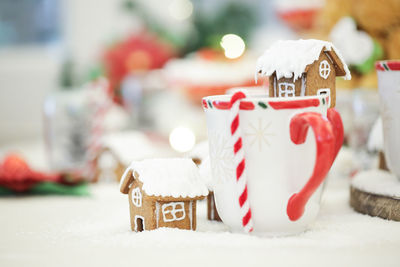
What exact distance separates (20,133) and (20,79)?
0.32 m

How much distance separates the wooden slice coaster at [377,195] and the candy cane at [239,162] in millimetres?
205

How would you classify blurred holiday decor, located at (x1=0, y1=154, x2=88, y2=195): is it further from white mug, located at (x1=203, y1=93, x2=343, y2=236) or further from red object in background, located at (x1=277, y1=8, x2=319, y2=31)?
red object in background, located at (x1=277, y1=8, x2=319, y2=31)

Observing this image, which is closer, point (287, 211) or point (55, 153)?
point (287, 211)

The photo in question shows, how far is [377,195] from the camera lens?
Result: 797 mm

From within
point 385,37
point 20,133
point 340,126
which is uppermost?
point 385,37

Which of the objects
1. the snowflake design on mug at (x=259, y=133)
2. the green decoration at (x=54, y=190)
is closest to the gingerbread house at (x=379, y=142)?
the snowflake design on mug at (x=259, y=133)

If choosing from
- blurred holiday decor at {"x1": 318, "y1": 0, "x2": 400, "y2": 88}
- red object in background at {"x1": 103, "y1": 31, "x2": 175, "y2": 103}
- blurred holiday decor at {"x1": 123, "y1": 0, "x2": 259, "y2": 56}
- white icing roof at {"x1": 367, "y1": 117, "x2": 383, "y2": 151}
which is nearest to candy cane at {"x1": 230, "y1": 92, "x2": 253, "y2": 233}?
white icing roof at {"x1": 367, "y1": 117, "x2": 383, "y2": 151}

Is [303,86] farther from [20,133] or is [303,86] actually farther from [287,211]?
[20,133]

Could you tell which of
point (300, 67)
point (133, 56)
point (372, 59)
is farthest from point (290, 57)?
point (133, 56)

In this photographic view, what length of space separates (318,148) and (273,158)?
57mm

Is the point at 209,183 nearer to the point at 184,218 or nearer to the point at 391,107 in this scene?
the point at 184,218

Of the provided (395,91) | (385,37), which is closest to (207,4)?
(385,37)

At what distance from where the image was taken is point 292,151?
66 cm

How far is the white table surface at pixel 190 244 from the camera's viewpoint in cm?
62
